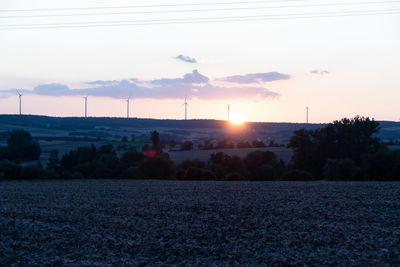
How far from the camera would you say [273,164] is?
7112 cm

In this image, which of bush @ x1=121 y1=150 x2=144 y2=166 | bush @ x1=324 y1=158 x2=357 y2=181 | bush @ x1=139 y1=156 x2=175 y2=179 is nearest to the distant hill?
bush @ x1=121 y1=150 x2=144 y2=166

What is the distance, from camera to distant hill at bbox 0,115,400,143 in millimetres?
156125

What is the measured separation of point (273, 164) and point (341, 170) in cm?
1776

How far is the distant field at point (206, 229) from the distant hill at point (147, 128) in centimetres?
12039

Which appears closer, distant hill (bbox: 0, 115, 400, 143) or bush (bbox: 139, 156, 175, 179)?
bush (bbox: 139, 156, 175, 179)

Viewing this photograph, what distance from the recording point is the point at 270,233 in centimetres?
1883

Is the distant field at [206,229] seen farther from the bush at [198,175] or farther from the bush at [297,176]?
the bush at [198,175]

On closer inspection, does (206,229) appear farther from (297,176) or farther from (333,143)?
(333,143)

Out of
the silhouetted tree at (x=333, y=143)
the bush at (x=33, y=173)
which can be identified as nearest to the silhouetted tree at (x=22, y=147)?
the bush at (x=33, y=173)

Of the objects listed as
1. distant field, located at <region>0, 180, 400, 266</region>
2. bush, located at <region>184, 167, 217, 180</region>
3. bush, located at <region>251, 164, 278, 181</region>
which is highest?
distant field, located at <region>0, 180, 400, 266</region>

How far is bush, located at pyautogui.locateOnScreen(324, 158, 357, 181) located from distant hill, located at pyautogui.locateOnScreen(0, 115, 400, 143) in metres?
92.4

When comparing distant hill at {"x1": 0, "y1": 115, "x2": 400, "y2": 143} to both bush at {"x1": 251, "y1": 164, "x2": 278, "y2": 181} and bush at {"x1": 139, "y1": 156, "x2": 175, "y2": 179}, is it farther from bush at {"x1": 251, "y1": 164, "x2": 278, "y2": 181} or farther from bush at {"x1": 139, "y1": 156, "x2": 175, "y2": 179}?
bush at {"x1": 139, "y1": 156, "x2": 175, "y2": 179}

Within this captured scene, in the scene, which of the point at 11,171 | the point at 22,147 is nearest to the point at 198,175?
the point at 11,171

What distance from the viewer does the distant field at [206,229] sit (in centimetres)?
1565
